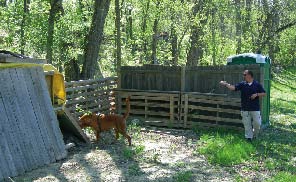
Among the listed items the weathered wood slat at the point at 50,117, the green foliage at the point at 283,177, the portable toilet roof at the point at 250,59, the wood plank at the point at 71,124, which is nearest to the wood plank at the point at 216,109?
the portable toilet roof at the point at 250,59

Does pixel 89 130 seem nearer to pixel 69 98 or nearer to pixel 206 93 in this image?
pixel 69 98

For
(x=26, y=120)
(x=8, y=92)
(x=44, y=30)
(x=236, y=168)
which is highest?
(x=44, y=30)

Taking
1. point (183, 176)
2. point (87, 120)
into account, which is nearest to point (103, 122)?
point (87, 120)

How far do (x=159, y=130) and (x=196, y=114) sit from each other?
130 centimetres

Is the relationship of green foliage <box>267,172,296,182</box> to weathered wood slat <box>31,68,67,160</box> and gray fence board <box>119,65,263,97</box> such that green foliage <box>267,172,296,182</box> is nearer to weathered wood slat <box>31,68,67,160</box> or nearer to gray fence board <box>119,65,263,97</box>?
weathered wood slat <box>31,68,67,160</box>

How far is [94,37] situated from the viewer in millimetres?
13914

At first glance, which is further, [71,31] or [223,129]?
[71,31]

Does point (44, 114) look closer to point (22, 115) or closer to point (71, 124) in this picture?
point (22, 115)

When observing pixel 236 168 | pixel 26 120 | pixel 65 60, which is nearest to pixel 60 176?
pixel 26 120

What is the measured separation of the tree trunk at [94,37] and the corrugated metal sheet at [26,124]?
489cm

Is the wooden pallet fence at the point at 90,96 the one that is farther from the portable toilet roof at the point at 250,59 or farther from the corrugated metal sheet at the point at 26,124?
the portable toilet roof at the point at 250,59

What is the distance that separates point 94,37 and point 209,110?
445cm

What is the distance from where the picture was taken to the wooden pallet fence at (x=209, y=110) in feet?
41.3

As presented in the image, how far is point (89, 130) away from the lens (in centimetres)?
1180
